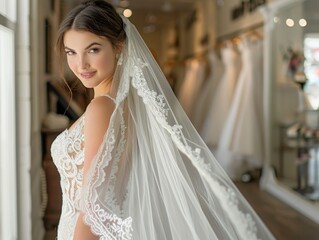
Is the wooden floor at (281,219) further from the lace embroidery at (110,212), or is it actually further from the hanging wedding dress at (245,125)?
the lace embroidery at (110,212)

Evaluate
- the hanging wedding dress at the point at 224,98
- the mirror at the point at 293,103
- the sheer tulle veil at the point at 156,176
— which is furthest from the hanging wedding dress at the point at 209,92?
the sheer tulle veil at the point at 156,176

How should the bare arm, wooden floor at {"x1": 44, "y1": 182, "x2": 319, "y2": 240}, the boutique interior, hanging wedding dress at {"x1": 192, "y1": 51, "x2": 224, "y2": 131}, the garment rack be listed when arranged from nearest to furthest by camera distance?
1. the bare arm
2. the boutique interior
3. wooden floor at {"x1": 44, "y1": 182, "x2": 319, "y2": 240}
4. the garment rack
5. hanging wedding dress at {"x1": 192, "y1": 51, "x2": 224, "y2": 131}

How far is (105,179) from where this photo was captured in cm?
147

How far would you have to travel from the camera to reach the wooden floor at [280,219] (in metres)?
3.87

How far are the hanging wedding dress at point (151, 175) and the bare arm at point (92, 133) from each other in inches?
2.0

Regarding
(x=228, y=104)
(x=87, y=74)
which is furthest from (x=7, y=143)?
(x=228, y=104)

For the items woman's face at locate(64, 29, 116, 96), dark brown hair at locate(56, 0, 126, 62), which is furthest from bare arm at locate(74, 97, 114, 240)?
dark brown hair at locate(56, 0, 126, 62)

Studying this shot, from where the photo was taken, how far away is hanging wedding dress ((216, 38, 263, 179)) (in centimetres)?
587

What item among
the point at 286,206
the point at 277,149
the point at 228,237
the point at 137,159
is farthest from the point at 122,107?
the point at 277,149

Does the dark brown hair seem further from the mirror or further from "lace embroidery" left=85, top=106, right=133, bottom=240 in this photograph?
the mirror

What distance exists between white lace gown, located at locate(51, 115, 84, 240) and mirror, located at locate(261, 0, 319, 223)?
3309 millimetres

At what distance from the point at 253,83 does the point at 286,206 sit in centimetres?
181

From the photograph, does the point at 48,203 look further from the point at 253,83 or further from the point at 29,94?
the point at 253,83

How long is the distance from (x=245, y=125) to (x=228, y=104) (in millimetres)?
925
